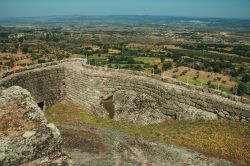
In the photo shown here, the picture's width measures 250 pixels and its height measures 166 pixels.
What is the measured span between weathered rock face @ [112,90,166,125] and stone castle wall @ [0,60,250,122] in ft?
1.26

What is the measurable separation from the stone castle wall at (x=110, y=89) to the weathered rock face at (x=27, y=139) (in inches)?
447

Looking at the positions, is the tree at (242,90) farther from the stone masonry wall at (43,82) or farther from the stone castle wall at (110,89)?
the stone masonry wall at (43,82)

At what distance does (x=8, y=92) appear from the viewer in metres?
9.09

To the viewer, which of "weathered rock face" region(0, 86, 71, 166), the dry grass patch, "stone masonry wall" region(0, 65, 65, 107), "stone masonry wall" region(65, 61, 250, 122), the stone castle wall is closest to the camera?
"weathered rock face" region(0, 86, 71, 166)

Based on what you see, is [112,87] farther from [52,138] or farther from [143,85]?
[52,138]

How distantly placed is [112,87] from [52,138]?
1574cm

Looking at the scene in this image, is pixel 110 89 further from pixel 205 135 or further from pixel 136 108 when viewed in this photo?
pixel 205 135

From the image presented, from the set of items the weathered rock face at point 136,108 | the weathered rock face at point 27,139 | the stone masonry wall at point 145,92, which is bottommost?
the weathered rock face at point 136,108

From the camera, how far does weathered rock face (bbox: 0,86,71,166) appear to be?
680 cm

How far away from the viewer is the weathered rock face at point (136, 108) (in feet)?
62.7

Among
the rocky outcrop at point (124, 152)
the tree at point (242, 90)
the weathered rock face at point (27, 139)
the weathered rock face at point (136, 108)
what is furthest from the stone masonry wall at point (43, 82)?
the tree at point (242, 90)

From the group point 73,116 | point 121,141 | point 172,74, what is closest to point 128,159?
point 121,141

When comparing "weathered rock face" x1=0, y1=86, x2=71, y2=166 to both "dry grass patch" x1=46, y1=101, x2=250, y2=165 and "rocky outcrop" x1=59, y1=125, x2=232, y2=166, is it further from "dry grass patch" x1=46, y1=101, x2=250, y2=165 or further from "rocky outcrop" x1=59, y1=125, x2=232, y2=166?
"dry grass patch" x1=46, y1=101, x2=250, y2=165

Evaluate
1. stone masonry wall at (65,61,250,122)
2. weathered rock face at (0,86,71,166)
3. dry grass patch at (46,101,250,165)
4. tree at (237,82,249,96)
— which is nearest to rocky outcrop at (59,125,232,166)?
dry grass patch at (46,101,250,165)
